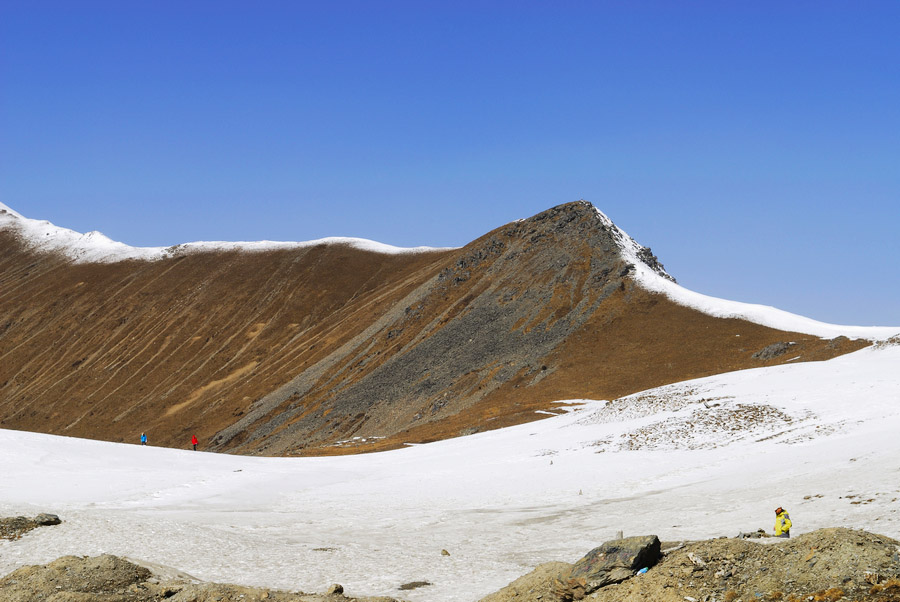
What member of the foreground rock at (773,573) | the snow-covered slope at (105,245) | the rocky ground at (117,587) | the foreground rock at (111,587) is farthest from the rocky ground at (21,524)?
the snow-covered slope at (105,245)

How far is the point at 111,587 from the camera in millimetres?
12297

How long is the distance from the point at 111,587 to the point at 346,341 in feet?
211

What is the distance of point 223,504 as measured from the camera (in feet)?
76.1

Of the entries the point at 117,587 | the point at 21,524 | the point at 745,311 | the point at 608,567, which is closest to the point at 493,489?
the point at 21,524

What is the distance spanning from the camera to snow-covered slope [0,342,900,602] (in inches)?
576

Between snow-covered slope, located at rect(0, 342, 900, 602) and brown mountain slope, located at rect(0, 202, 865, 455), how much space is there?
1363cm

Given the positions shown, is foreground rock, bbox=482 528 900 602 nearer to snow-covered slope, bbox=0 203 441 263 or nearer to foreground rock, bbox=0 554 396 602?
foreground rock, bbox=0 554 396 602

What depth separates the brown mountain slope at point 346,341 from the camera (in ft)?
179

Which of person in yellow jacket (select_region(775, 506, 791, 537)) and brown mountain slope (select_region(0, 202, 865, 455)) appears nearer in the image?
person in yellow jacket (select_region(775, 506, 791, 537))

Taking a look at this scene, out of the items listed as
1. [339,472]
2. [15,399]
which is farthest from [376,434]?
[15,399]

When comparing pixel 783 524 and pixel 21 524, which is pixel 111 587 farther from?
pixel 783 524

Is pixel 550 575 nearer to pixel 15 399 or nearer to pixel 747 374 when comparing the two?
pixel 747 374

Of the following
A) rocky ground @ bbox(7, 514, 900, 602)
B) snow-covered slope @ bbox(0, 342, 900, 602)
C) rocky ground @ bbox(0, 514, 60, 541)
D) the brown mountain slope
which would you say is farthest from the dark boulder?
the brown mountain slope

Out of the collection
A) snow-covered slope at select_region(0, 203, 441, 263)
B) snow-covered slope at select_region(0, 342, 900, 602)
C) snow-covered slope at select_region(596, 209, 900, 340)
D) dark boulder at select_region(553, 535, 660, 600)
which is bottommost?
snow-covered slope at select_region(0, 342, 900, 602)
